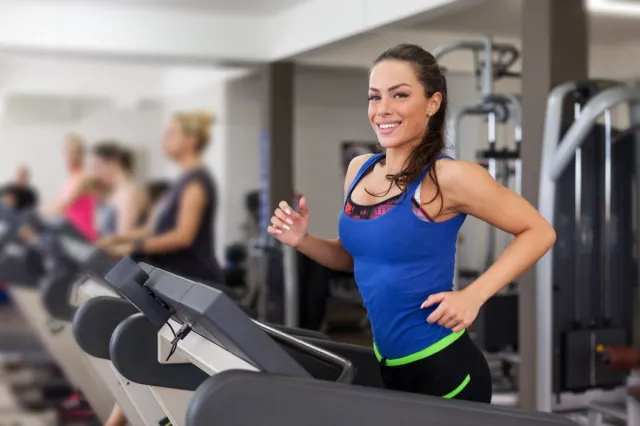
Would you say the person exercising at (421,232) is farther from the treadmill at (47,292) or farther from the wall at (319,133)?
the treadmill at (47,292)

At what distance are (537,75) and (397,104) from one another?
6.78ft

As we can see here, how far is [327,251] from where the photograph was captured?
168cm

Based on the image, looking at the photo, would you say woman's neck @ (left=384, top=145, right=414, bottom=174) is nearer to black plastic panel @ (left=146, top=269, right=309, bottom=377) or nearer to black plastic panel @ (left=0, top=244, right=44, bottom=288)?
black plastic panel @ (left=146, top=269, right=309, bottom=377)

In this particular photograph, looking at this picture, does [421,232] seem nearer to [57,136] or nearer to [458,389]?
[458,389]

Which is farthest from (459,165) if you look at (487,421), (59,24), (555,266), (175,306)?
(59,24)

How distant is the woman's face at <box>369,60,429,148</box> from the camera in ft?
4.91

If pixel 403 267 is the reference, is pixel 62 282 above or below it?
below

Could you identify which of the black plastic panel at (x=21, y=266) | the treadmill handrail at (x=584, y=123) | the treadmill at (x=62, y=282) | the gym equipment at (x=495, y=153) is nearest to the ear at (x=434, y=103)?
the treadmill at (x=62, y=282)

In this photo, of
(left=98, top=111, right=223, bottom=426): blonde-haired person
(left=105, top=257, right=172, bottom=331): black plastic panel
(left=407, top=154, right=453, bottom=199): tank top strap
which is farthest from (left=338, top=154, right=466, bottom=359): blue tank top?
(left=98, top=111, right=223, bottom=426): blonde-haired person

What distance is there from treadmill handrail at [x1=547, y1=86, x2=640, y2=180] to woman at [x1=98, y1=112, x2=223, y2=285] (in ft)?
5.20

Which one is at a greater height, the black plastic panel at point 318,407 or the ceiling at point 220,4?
the ceiling at point 220,4

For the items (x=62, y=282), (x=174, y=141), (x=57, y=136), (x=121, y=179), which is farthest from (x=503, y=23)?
(x=62, y=282)

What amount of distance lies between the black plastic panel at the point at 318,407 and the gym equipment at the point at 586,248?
204 cm

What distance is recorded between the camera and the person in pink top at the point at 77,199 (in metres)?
4.09
